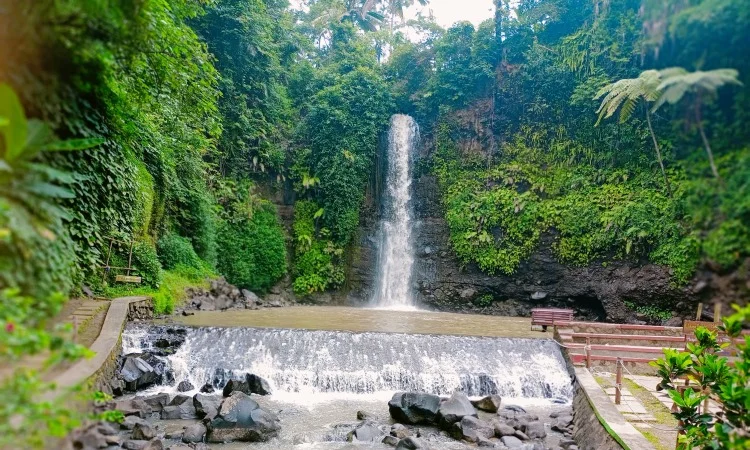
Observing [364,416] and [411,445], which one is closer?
[411,445]

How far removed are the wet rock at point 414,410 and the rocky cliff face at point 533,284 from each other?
10.8m

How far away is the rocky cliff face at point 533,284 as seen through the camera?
15469mm

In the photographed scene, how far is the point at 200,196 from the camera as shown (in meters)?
16.6

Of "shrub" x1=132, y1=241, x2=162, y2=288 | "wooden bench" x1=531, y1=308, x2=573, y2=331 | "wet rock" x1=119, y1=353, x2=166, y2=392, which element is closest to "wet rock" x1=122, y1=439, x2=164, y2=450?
"wet rock" x1=119, y1=353, x2=166, y2=392

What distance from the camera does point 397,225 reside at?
20.2 metres

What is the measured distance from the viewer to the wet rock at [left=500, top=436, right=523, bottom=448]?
6608 mm

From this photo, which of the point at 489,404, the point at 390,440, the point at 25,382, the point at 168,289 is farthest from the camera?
the point at 168,289

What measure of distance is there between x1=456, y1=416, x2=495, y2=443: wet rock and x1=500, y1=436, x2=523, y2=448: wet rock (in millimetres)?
277

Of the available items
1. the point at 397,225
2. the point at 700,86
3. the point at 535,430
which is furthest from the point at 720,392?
the point at 397,225

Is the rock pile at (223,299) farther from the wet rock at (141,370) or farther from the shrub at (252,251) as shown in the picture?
the wet rock at (141,370)

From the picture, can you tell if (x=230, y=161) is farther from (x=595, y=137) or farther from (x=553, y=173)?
(x=595, y=137)

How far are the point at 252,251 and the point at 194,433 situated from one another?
1322 cm

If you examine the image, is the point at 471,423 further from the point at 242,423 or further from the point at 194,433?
the point at 194,433

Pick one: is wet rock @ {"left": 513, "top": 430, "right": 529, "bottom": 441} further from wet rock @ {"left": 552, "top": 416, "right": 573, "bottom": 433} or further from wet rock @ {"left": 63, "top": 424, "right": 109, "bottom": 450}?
wet rock @ {"left": 63, "top": 424, "right": 109, "bottom": 450}
